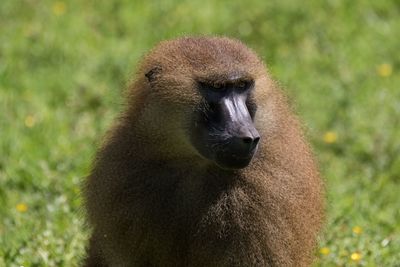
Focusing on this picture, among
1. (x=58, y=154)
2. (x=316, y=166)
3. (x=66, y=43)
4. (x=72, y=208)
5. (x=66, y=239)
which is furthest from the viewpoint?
(x=66, y=43)

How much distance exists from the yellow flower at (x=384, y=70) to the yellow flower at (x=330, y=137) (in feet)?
3.19

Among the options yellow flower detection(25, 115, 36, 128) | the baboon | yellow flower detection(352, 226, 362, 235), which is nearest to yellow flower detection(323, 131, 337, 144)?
yellow flower detection(352, 226, 362, 235)

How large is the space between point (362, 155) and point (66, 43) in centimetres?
265

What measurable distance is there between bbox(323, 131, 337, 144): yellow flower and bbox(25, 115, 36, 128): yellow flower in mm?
2100

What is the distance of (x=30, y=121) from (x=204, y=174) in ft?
9.30

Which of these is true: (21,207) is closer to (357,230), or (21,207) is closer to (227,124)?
(357,230)

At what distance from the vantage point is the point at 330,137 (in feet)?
23.4

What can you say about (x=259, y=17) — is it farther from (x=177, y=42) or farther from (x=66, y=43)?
(x=177, y=42)

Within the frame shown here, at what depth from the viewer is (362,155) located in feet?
22.9

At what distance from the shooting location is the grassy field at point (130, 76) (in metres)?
5.71

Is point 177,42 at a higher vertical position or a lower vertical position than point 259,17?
higher

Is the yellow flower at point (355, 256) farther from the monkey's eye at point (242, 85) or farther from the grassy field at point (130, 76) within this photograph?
the monkey's eye at point (242, 85)

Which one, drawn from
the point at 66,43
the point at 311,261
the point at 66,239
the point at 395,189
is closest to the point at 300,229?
the point at 311,261

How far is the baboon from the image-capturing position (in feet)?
14.2
